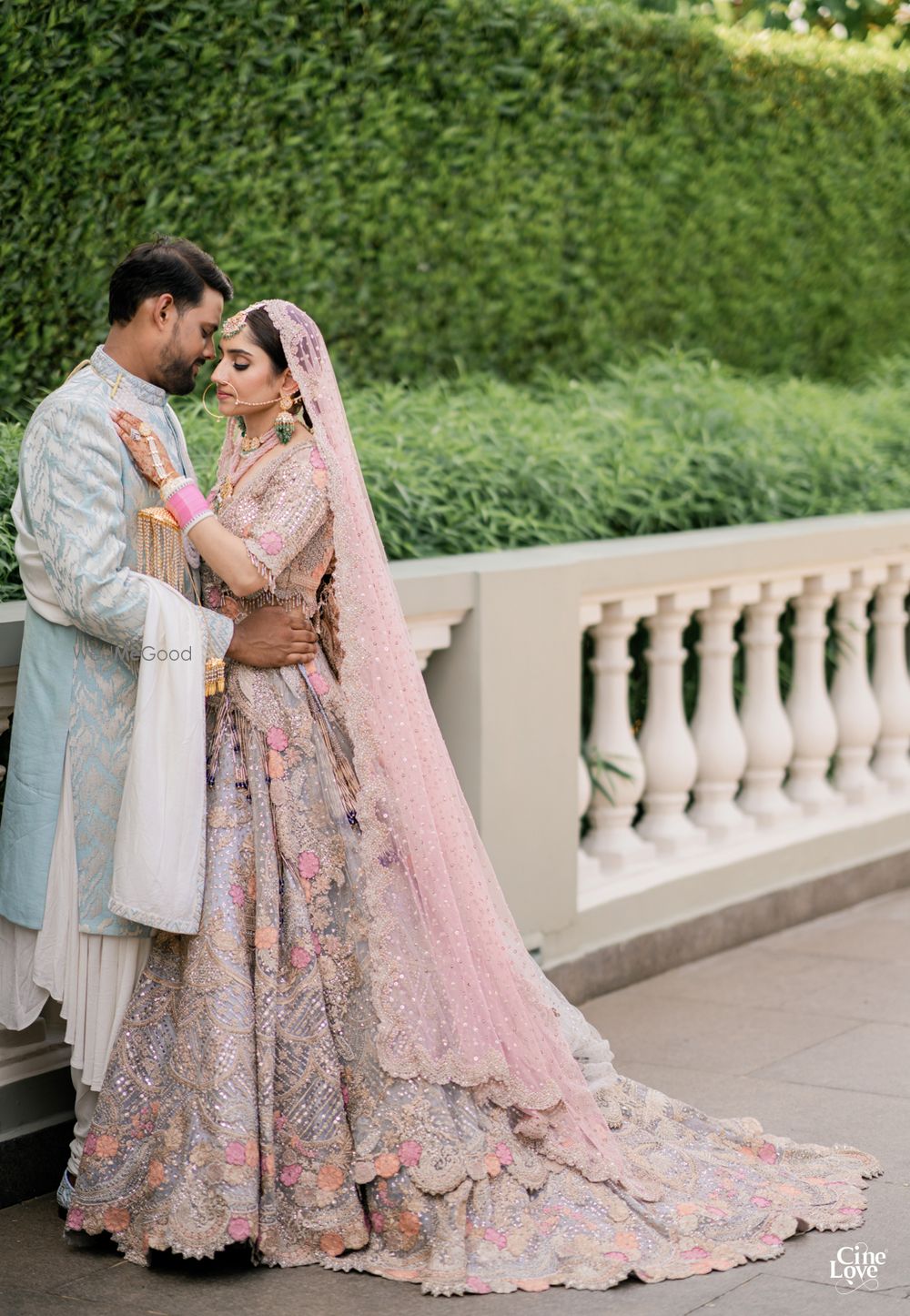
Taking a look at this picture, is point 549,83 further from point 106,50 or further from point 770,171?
point 106,50

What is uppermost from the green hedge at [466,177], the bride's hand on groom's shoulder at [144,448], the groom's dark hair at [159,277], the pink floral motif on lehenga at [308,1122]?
the green hedge at [466,177]

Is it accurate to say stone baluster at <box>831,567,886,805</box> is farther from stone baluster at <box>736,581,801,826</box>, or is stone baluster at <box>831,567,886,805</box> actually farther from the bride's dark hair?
the bride's dark hair

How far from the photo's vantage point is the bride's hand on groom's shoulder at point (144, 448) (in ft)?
11.8

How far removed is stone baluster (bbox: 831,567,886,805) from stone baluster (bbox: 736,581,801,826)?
43 cm

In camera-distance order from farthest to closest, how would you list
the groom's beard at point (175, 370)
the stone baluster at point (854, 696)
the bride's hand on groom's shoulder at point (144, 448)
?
1. the stone baluster at point (854, 696)
2. the groom's beard at point (175, 370)
3. the bride's hand on groom's shoulder at point (144, 448)

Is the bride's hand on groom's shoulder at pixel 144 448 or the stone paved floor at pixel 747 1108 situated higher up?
the bride's hand on groom's shoulder at pixel 144 448

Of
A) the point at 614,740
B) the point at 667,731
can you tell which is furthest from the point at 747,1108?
the point at 667,731

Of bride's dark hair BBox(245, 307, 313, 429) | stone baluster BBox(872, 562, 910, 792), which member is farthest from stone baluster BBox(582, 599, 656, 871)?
bride's dark hair BBox(245, 307, 313, 429)

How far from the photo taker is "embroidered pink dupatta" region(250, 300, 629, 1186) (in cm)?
367

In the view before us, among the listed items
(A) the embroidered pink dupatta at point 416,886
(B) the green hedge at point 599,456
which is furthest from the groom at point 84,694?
(B) the green hedge at point 599,456

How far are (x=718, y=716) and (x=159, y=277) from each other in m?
2.74

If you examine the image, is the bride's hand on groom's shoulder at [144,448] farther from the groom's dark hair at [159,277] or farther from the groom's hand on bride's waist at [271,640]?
the groom's hand on bride's waist at [271,640]

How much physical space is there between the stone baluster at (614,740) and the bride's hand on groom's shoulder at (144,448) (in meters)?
2.08

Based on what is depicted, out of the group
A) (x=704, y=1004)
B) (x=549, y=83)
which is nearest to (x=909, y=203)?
(x=549, y=83)
